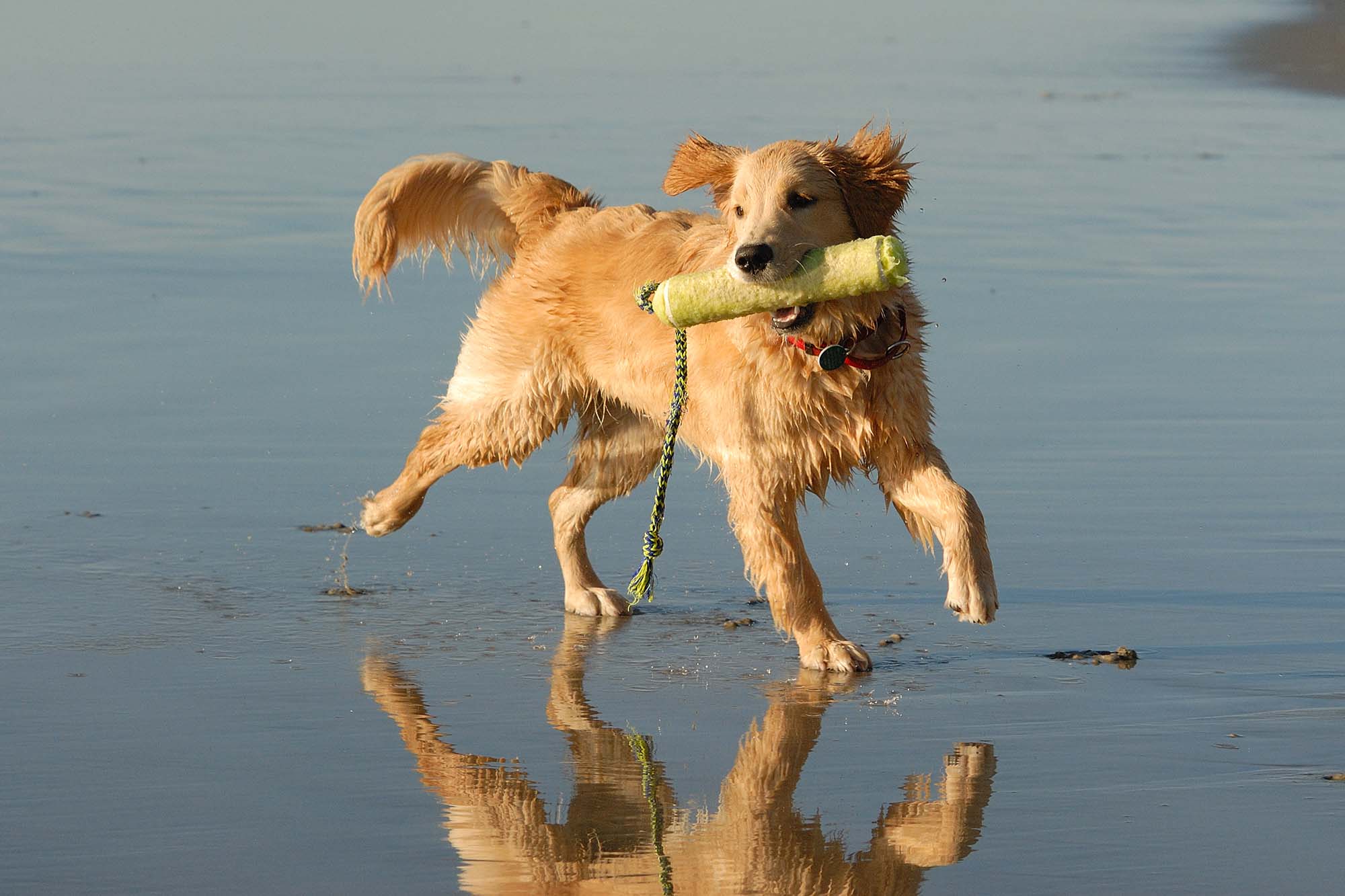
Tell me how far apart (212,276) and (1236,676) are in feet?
23.0

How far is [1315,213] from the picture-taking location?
12.7 metres

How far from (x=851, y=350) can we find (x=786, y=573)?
0.68 meters

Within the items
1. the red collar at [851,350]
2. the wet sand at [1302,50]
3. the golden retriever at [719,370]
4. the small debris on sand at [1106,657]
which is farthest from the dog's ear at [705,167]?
the wet sand at [1302,50]

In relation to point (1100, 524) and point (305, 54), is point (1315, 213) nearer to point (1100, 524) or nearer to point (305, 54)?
point (1100, 524)

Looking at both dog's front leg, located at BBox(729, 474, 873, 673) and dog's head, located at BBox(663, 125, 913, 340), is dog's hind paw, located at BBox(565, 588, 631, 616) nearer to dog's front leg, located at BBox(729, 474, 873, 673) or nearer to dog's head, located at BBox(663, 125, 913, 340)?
Answer: dog's front leg, located at BBox(729, 474, 873, 673)

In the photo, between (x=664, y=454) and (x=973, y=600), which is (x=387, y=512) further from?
(x=973, y=600)

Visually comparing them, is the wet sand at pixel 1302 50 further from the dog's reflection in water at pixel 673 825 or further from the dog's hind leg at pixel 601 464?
the dog's reflection in water at pixel 673 825

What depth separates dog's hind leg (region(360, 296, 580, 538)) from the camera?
6.77m

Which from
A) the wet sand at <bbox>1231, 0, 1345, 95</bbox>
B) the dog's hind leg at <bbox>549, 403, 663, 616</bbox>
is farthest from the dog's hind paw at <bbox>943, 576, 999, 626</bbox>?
the wet sand at <bbox>1231, 0, 1345, 95</bbox>

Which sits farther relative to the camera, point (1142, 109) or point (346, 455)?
point (1142, 109)

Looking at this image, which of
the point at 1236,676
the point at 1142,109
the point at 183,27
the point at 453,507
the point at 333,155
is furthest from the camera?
the point at 183,27

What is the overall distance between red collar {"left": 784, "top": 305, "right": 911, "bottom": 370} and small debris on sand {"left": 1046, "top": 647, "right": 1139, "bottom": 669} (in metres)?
0.95

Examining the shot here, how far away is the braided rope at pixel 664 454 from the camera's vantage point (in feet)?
18.9

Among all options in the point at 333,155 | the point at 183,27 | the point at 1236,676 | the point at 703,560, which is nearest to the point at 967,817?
the point at 1236,676
